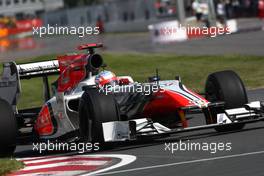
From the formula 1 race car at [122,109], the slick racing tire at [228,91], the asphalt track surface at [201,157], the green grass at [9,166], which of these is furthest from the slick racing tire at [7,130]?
the slick racing tire at [228,91]

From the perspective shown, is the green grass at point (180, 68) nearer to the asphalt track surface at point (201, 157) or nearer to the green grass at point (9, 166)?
the asphalt track surface at point (201, 157)

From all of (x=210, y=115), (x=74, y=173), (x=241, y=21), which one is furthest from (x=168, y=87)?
(x=241, y=21)

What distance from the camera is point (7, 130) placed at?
1198 centimetres

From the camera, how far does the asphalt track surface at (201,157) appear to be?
9.14 meters

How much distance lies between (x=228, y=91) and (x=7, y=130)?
312 cm

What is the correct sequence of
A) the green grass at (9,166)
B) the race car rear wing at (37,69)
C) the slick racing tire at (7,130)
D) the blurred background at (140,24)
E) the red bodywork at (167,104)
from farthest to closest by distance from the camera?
the blurred background at (140,24) < the race car rear wing at (37,69) < the slick racing tire at (7,130) < the red bodywork at (167,104) < the green grass at (9,166)

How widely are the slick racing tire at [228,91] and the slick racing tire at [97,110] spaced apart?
1.54 m

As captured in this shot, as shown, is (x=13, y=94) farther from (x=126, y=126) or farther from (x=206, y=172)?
(x=206, y=172)

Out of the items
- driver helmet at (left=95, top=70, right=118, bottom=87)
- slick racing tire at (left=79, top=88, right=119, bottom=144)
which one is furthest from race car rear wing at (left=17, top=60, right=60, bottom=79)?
slick racing tire at (left=79, top=88, right=119, bottom=144)

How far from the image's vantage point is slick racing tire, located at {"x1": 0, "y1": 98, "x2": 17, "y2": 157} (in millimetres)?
11969

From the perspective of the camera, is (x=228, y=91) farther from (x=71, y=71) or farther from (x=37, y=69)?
(x=37, y=69)

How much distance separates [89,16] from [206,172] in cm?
6094

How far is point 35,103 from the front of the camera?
2183cm

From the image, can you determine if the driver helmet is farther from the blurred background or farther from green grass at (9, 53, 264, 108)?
the blurred background
